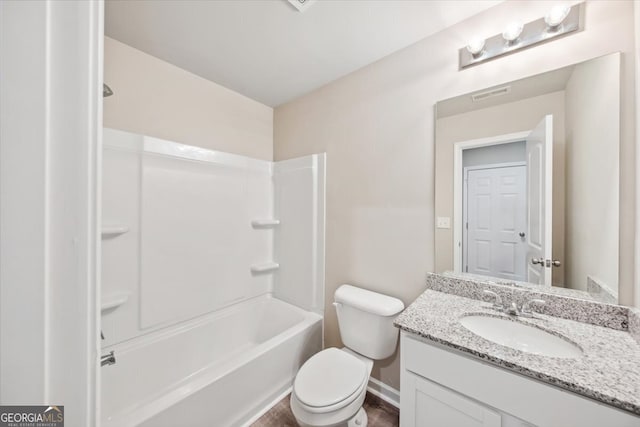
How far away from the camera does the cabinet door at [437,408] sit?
34.7 inches

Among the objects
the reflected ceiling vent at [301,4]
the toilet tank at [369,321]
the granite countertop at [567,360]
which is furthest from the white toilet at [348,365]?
the reflected ceiling vent at [301,4]

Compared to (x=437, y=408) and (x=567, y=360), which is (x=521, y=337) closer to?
(x=567, y=360)

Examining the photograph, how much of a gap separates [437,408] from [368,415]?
0.82 m

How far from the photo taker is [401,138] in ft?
5.37

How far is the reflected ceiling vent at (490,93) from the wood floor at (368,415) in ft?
6.67

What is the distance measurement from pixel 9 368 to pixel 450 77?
6.28ft

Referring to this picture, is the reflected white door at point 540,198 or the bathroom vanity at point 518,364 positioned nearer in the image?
the bathroom vanity at point 518,364

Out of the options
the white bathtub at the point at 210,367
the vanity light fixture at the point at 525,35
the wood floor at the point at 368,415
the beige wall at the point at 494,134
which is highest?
the vanity light fixture at the point at 525,35

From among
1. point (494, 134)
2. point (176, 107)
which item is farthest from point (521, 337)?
point (176, 107)

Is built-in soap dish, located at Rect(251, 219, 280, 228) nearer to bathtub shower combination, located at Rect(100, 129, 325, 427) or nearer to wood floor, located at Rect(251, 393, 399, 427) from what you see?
bathtub shower combination, located at Rect(100, 129, 325, 427)

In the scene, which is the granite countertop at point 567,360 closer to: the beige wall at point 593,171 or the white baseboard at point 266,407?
the beige wall at point 593,171

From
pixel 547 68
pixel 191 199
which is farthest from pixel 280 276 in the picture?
pixel 547 68

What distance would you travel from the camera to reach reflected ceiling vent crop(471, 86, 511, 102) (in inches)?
49.8

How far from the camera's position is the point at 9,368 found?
0.29 metres
